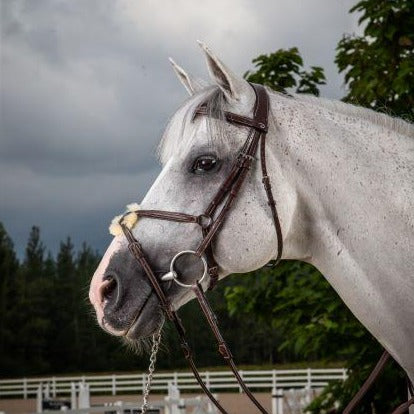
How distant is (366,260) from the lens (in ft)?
9.87

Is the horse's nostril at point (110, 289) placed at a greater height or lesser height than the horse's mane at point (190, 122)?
lesser

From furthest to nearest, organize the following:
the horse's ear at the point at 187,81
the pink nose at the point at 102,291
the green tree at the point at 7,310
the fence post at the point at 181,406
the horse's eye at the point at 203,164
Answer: the green tree at the point at 7,310 → the fence post at the point at 181,406 → the horse's ear at the point at 187,81 → the horse's eye at the point at 203,164 → the pink nose at the point at 102,291

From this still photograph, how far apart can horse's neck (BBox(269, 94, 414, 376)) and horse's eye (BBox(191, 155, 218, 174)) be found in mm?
295

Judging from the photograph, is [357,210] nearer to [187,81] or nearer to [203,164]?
[203,164]

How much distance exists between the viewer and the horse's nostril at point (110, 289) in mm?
2973

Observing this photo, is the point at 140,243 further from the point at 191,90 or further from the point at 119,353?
the point at 119,353

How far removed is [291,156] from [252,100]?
305 mm

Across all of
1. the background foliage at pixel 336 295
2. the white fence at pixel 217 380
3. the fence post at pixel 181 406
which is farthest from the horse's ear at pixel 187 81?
the white fence at pixel 217 380

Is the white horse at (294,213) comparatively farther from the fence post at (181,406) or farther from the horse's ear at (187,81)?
the fence post at (181,406)

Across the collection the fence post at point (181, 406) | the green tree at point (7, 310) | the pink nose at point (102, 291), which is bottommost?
the fence post at point (181, 406)

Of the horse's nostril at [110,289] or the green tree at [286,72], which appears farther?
the green tree at [286,72]

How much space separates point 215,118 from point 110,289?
0.84m

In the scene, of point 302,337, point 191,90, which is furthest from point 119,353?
point 191,90

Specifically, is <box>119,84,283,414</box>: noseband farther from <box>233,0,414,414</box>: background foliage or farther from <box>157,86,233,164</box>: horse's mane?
<box>233,0,414,414</box>: background foliage
